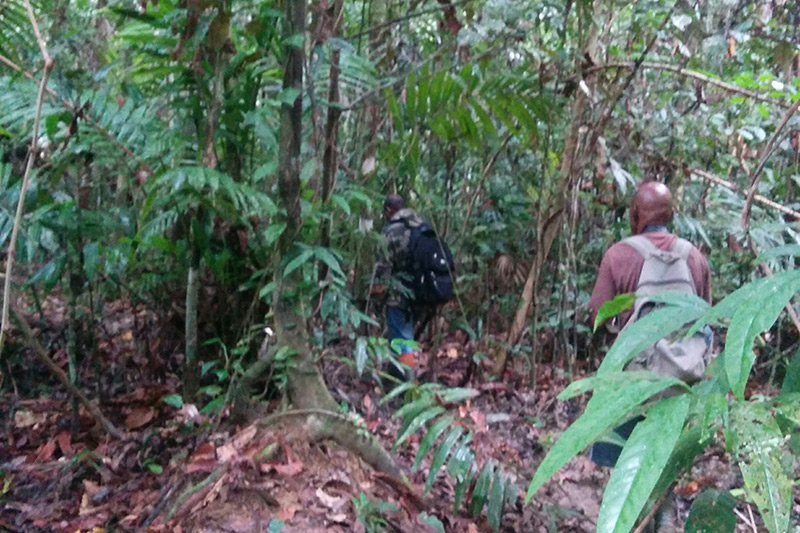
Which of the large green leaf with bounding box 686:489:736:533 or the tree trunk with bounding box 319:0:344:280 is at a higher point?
the tree trunk with bounding box 319:0:344:280

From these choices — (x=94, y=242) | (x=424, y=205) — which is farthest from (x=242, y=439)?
(x=424, y=205)

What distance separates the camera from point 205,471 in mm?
2787

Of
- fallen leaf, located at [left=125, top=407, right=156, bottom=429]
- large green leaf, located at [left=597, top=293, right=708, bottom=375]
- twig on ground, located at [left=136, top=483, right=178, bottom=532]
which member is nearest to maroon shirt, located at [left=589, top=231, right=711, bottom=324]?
large green leaf, located at [left=597, top=293, right=708, bottom=375]

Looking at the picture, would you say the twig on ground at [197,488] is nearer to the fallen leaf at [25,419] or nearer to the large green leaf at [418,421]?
the large green leaf at [418,421]

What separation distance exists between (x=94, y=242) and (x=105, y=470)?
3.82ft

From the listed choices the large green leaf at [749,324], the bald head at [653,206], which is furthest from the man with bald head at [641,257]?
the large green leaf at [749,324]

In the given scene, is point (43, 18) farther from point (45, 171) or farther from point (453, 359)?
point (453, 359)

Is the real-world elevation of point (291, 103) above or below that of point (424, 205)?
above

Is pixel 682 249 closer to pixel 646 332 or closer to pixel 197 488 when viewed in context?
pixel 646 332

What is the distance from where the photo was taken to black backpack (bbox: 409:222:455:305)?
494cm

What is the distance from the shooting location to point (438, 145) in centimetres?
606

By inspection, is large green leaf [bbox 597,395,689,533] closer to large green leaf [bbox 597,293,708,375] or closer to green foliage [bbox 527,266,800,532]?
green foliage [bbox 527,266,800,532]

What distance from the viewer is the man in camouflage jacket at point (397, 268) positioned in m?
4.95

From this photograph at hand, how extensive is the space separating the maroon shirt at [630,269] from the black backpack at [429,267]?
197 cm
